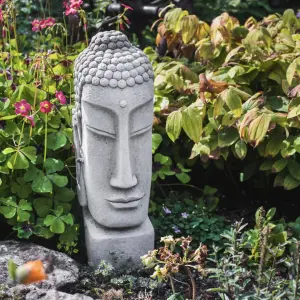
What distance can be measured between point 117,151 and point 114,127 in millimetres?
120

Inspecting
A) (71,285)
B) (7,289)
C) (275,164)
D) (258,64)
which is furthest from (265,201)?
(7,289)

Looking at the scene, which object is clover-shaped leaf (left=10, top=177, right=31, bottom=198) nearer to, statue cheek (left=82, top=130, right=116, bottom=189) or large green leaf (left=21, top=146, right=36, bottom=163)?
large green leaf (left=21, top=146, right=36, bottom=163)

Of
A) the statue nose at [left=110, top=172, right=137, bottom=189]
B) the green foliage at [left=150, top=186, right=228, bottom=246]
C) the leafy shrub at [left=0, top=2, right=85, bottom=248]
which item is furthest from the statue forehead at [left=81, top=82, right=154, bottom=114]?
the green foliage at [left=150, top=186, right=228, bottom=246]

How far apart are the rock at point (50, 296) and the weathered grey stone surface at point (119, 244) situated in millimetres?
507

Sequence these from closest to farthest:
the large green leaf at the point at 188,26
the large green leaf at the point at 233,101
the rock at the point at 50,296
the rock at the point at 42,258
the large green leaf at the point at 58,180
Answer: the rock at the point at 50,296
the rock at the point at 42,258
the large green leaf at the point at 58,180
the large green leaf at the point at 233,101
the large green leaf at the point at 188,26

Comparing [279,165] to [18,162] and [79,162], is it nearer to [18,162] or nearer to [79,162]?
[79,162]

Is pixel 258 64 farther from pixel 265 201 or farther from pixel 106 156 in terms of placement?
pixel 106 156

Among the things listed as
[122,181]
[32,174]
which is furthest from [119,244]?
[32,174]

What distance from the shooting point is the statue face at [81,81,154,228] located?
3.37 meters

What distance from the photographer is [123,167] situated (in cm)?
345

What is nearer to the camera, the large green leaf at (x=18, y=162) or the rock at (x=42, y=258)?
the rock at (x=42, y=258)

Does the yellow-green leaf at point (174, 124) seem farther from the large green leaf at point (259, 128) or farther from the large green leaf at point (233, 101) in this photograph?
the large green leaf at point (259, 128)

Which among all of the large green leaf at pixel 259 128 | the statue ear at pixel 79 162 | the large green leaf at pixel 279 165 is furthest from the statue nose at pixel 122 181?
the large green leaf at pixel 279 165

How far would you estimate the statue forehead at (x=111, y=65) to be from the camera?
3.33 m
